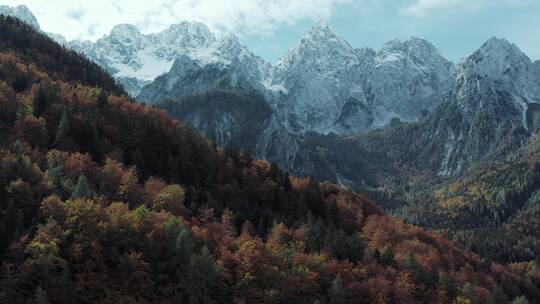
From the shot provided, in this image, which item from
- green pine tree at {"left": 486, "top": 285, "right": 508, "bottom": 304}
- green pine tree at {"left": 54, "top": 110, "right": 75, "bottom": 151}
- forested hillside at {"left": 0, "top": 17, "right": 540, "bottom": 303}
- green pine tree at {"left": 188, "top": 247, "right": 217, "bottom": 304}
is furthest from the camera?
green pine tree at {"left": 54, "top": 110, "right": 75, "bottom": 151}

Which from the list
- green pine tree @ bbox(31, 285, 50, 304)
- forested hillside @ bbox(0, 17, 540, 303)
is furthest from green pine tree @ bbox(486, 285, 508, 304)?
green pine tree @ bbox(31, 285, 50, 304)

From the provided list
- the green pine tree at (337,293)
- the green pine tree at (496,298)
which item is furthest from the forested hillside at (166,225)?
the green pine tree at (496,298)

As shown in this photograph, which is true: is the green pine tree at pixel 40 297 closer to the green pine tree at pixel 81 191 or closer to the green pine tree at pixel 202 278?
the green pine tree at pixel 202 278

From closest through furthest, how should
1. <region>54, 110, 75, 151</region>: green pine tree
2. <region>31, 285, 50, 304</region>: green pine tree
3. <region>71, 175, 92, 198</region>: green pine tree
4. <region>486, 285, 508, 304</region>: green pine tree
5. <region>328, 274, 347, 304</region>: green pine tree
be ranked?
<region>31, 285, 50, 304</region>: green pine tree < <region>328, 274, 347, 304</region>: green pine tree < <region>71, 175, 92, 198</region>: green pine tree < <region>486, 285, 508, 304</region>: green pine tree < <region>54, 110, 75, 151</region>: green pine tree

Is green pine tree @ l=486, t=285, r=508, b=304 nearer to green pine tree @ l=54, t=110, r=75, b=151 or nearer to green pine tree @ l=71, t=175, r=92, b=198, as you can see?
green pine tree @ l=71, t=175, r=92, b=198

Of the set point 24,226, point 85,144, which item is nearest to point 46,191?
point 24,226

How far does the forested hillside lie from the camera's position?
79.8m

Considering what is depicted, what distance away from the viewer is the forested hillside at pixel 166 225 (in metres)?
79.8

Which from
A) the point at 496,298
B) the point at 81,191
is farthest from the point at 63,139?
the point at 496,298

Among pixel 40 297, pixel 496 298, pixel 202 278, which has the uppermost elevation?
pixel 202 278

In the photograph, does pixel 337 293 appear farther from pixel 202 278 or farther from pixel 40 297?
pixel 40 297

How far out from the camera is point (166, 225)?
88.5m

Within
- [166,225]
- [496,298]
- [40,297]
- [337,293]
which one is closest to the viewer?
[40,297]

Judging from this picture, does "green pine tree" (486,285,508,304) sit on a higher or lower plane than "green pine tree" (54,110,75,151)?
lower
